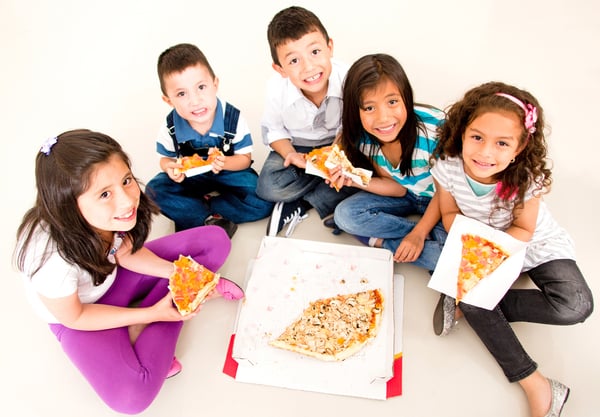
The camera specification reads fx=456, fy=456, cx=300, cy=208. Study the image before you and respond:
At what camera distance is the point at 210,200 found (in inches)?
80.4

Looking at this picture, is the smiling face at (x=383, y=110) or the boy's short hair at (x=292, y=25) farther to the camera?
the boy's short hair at (x=292, y=25)

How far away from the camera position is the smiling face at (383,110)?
58.5 inches

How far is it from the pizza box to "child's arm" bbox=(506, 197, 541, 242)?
56mm

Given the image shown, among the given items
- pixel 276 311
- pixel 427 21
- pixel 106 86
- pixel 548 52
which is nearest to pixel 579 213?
pixel 548 52

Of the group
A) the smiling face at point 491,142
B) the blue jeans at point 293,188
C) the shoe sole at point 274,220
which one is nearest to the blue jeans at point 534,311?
the smiling face at point 491,142

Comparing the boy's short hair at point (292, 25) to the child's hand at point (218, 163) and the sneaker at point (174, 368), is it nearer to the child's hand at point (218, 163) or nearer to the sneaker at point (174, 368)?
the child's hand at point (218, 163)

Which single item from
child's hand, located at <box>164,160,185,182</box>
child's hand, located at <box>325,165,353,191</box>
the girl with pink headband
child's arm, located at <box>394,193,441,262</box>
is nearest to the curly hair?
the girl with pink headband

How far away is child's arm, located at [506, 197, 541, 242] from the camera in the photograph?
56.9 inches

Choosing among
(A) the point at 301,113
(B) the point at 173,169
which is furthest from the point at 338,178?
(B) the point at 173,169

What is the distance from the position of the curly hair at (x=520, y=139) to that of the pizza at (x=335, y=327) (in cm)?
57

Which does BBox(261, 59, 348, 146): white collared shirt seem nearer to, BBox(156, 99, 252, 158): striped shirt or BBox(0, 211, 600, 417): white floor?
BBox(156, 99, 252, 158): striped shirt

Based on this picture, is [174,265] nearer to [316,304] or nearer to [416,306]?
[316,304]

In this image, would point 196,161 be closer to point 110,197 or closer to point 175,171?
point 175,171

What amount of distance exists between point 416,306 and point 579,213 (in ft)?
2.64
